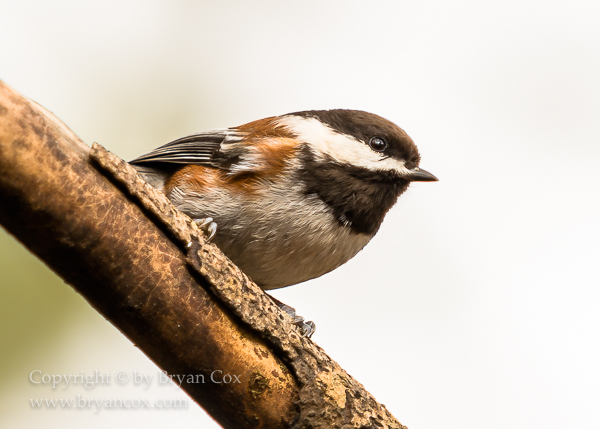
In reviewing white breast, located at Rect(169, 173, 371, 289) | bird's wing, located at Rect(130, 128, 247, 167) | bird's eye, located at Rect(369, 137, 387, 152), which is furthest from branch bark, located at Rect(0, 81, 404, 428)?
bird's eye, located at Rect(369, 137, 387, 152)

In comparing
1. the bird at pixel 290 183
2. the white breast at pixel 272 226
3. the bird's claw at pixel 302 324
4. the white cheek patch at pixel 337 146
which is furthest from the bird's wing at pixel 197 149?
the bird's claw at pixel 302 324

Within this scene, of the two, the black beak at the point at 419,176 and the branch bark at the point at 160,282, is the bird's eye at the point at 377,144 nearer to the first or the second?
the black beak at the point at 419,176

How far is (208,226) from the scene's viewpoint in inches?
125

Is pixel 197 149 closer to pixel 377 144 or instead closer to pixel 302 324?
pixel 377 144

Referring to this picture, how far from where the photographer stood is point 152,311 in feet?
7.61

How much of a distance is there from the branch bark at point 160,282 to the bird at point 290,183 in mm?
569

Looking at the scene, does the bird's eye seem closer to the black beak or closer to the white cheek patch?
the white cheek patch

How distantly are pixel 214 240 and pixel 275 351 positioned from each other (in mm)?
834

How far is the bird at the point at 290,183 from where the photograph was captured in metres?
3.21

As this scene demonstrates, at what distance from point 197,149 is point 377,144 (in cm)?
116

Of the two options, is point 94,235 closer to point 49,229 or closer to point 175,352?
point 49,229

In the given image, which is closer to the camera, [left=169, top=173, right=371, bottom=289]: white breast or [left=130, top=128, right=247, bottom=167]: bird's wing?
[left=169, top=173, right=371, bottom=289]: white breast

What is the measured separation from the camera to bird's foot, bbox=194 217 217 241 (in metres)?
3.17

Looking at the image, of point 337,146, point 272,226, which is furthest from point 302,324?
point 337,146
